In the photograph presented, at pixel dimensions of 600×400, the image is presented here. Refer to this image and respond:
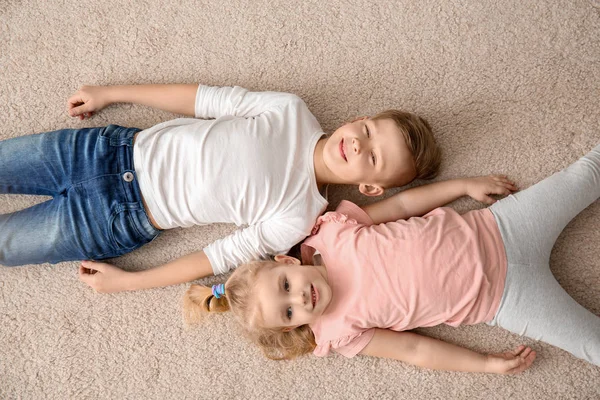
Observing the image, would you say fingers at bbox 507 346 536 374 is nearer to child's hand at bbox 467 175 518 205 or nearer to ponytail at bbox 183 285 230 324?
child's hand at bbox 467 175 518 205

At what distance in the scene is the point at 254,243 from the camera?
3.72ft

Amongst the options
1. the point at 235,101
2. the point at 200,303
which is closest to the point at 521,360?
the point at 200,303

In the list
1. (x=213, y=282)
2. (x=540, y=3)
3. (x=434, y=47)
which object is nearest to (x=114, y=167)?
(x=213, y=282)

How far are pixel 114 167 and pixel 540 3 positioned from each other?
1.18 meters

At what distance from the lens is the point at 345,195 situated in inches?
48.7

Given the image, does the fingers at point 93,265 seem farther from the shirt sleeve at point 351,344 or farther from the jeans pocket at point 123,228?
the shirt sleeve at point 351,344

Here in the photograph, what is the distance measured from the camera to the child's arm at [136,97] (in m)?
1.21

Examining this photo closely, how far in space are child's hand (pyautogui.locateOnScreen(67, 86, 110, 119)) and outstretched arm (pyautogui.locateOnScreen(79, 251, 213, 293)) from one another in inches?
16.3

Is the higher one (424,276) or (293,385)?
(424,276)

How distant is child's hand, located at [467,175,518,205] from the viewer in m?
1.15

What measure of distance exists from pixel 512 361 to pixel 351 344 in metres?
0.40

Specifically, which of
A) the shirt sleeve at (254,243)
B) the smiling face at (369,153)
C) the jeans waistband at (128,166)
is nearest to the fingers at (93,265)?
the jeans waistband at (128,166)

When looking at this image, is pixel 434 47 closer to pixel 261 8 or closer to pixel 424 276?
pixel 261 8

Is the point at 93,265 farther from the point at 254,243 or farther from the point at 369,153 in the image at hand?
the point at 369,153
